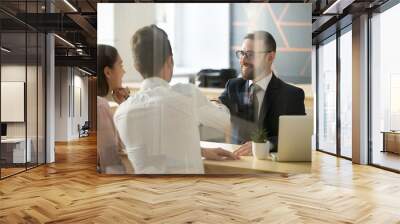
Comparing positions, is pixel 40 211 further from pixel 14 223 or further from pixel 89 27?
pixel 89 27

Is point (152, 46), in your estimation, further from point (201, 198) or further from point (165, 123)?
point (201, 198)

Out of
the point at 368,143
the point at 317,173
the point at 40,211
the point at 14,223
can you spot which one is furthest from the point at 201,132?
the point at 368,143

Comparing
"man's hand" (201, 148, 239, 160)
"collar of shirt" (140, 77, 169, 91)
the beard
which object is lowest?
"man's hand" (201, 148, 239, 160)

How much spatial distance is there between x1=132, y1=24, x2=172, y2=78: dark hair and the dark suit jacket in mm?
1109

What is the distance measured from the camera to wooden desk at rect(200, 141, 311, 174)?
245 inches

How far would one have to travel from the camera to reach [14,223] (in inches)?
147

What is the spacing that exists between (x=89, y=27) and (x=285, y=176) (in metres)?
5.33

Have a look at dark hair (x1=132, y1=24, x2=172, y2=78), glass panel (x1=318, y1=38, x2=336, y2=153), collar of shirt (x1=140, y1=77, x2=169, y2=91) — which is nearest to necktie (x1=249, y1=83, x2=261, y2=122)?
collar of shirt (x1=140, y1=77, x2=169, y2=91)

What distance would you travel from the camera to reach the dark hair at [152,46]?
6.32 m

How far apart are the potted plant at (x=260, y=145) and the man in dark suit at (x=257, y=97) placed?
85 millimetres

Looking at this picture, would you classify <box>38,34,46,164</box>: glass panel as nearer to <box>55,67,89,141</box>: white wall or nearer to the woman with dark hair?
the woman with dark hair

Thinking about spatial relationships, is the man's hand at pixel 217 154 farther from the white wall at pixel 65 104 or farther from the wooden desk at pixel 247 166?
the white wall at pixel 65 104

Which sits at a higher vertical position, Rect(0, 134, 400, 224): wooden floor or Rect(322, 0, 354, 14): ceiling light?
Rect(322, 0, 354, 14): ceiling light

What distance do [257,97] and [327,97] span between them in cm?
496
